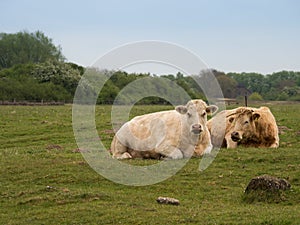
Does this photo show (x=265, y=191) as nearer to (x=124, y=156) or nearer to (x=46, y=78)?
(x=124, y=156)

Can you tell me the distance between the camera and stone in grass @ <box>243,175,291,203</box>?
12164 millimetres

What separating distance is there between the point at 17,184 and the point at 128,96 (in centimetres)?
2522

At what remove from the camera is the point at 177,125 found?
17.9m

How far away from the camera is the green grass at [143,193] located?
36.1 ft

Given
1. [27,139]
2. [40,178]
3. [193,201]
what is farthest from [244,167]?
[27,139]

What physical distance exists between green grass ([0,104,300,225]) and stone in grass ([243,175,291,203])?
0.13 meters

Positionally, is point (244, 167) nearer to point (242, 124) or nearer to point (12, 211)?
point (242, 124)

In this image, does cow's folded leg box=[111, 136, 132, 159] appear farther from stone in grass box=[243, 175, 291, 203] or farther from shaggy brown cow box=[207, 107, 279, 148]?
stone in grass box=[243, 175, 291, 203]

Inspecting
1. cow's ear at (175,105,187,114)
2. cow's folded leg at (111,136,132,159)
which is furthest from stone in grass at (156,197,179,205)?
cow's folded leg at (111,136,132,159)

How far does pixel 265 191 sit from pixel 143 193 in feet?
9.19

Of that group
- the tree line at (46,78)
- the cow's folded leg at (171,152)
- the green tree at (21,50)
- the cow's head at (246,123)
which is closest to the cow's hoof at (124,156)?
the cow's folded leg at (171,152)

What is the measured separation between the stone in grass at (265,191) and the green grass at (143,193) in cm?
13

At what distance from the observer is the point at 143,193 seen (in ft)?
43.3

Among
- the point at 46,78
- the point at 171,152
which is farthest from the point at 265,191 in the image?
the point at 46,78
